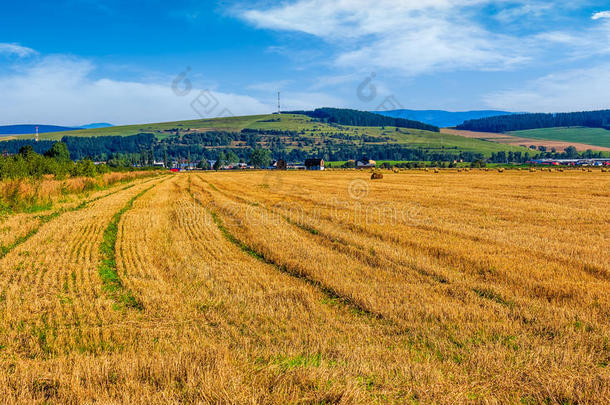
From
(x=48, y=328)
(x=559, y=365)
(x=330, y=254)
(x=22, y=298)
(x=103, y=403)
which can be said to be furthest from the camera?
(x=330, y=254)

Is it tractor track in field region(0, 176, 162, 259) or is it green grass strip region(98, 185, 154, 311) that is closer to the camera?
green grass strip region(98, 185, 154, 311)

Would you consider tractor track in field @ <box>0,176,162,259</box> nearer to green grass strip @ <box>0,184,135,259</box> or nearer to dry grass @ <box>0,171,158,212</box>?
green grass strip @ <box>0,184,135,259</box>

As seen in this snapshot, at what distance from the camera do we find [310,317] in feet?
22.2

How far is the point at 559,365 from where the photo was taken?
5.00 metres

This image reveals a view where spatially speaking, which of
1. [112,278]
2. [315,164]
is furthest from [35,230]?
[315,164]

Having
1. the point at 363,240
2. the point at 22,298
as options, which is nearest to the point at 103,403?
the point at 22,298

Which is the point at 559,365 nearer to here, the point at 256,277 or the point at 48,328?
the point at 256,277

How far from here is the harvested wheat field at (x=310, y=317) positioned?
4.47 metres

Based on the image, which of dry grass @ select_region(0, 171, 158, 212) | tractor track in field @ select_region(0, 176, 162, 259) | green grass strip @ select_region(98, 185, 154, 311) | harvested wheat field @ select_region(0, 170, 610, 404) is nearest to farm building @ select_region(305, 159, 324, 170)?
dry grass @ select_region(0, 171, 158, 212)

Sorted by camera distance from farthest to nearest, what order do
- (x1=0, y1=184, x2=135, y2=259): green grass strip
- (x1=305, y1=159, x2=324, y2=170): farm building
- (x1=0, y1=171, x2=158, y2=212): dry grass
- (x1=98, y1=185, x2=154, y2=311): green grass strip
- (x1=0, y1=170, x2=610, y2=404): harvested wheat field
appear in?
(x1=305, y1=159, x2=324, y2=170): farm building
(x1=0, y1=171, x2=158, y2=212): dry grass
(x1=0, y1=184, x2=135, y2=259): green grass strip
(x1=98, y1=185, x2=154, y2=311): green grass strip
(x1=0, y1=170, x2=610, y2=404): harvested wheat field

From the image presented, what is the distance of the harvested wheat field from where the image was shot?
4469mm

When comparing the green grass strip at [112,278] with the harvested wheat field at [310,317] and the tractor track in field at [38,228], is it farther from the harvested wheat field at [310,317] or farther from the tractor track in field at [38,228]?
the tractor track in field at [38,228]

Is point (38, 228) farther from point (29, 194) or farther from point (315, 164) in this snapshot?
point (315, 164)

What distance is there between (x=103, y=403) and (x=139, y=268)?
251 inches
